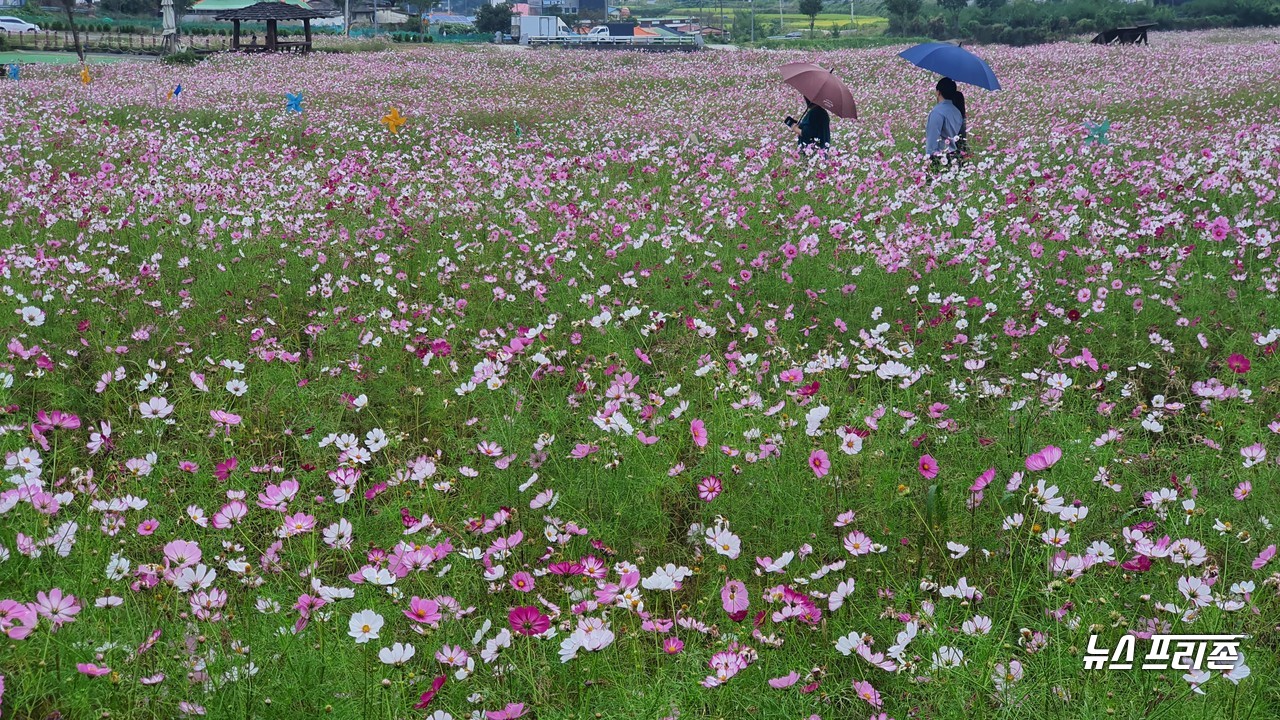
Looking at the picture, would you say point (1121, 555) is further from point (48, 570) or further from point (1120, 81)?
point (1120, 81)

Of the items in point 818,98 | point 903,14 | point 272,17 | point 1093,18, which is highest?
point 903,14

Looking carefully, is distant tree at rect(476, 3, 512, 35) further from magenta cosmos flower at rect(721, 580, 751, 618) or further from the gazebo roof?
magenta cosmos flower at rect(721, 580, 751, 618)

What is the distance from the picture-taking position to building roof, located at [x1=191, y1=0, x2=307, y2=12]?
29.9m

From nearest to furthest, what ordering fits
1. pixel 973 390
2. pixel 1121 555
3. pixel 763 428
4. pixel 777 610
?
pixel 777 610 < pixel 1121 555 < pixel 763 428 < pixel 973 390

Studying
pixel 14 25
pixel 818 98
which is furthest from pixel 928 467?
pixel 14 25

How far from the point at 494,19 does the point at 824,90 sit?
223 feet

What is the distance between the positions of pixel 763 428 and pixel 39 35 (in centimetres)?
5697

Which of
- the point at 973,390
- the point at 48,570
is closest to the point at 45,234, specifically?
the point at 48,570

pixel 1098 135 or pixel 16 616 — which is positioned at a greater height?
pixel 1098 135

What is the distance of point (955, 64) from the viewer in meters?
9.08

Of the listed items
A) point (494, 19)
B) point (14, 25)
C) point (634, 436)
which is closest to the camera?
point (634, 436)

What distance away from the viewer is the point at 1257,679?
202 centimetres

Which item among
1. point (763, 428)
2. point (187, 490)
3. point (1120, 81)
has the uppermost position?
point (1120, 81)

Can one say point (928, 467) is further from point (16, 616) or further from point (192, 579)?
point (16, 616)
